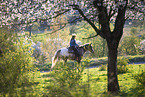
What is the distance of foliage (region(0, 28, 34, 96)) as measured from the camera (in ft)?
25.4

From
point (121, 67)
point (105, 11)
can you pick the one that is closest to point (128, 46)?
point (121, 67)

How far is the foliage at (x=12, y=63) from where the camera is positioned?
7730mm

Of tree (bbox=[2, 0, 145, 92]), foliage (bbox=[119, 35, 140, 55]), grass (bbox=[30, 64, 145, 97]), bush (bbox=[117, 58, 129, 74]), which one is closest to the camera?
grass (bbox=[30, 64, 145, 97])

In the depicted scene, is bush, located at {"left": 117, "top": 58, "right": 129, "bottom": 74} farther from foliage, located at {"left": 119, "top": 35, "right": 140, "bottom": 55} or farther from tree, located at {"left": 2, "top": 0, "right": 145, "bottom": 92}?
foliage, located at {"left": 119, "top": 35, "right": 140, "bottom": 55}

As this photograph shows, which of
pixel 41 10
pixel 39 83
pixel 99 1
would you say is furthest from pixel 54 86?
pixel 99 1

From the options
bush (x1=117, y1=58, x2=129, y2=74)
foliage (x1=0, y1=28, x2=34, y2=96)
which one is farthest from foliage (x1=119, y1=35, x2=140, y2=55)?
foliage (x1=0, y1=28, x2=34, y2=96)

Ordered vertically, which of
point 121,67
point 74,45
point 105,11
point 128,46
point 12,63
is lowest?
point 121,67

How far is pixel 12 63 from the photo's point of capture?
847cm

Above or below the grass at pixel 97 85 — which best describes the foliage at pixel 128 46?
above

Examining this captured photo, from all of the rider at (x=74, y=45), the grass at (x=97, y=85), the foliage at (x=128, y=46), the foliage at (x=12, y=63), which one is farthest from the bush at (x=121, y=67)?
the foliage at (x=128, y=46)

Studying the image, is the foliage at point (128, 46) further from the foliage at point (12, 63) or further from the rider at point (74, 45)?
the foliage at point (12, 63)

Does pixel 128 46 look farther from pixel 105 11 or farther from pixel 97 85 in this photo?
pixel 105 11

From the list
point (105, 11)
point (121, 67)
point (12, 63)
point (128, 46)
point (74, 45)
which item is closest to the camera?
point (105, 11)

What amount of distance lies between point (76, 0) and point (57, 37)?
23938 millimetres
